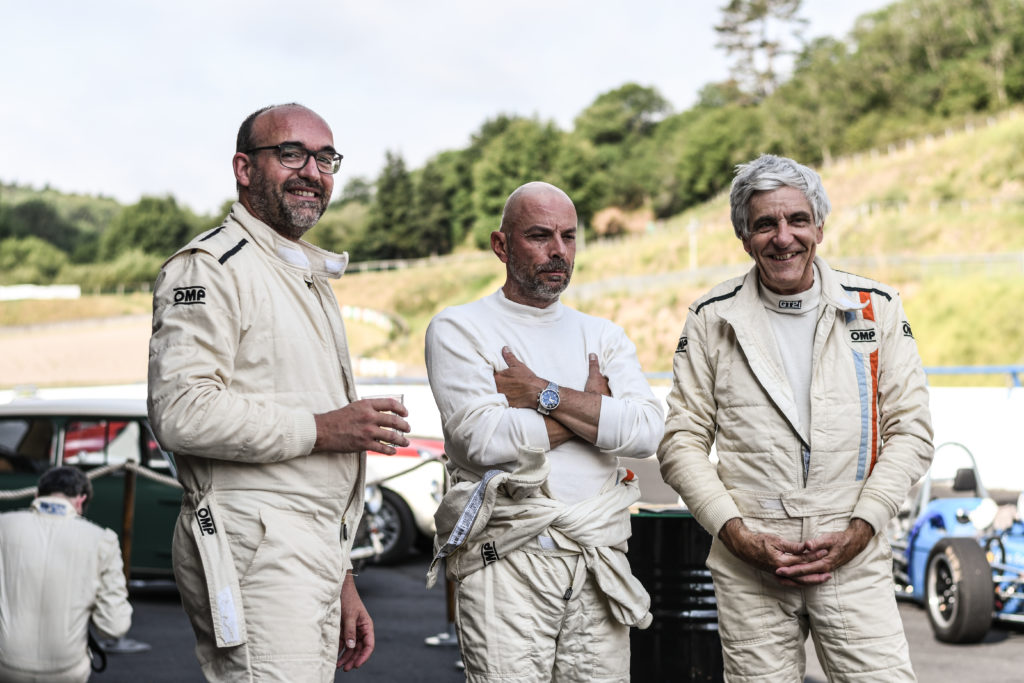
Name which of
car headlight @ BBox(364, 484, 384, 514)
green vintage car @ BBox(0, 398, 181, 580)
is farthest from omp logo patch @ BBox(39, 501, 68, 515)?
car headlight @ BBox(364, 484, 384, 514)

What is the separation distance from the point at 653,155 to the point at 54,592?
93144 mm

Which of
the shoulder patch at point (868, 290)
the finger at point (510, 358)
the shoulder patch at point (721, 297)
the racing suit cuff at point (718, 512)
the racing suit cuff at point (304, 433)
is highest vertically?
the shoulder patch at point (868, 290)

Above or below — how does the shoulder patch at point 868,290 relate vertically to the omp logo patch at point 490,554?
above

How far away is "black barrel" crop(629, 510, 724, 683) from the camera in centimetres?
470

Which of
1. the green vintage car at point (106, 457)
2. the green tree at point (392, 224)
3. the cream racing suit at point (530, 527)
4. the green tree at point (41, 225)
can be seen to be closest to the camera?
the cream racing suit at point (530, 527)

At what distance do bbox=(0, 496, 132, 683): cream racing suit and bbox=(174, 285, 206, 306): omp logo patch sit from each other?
2537 mm

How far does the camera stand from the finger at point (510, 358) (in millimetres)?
3314

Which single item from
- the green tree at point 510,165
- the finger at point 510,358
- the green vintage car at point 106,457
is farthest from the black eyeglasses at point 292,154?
the green tree at point 510,165

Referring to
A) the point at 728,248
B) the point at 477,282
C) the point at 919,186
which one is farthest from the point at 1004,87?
the point at 477,282

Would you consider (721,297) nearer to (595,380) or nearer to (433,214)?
(595,380)

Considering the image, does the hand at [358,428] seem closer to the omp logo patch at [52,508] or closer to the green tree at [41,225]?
the omp logo patch at [52,508]

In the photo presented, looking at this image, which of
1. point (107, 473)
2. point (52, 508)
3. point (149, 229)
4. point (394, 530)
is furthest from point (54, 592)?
point (149, 229)

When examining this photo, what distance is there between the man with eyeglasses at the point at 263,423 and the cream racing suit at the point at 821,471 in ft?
3.59

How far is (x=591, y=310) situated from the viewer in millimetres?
51188
